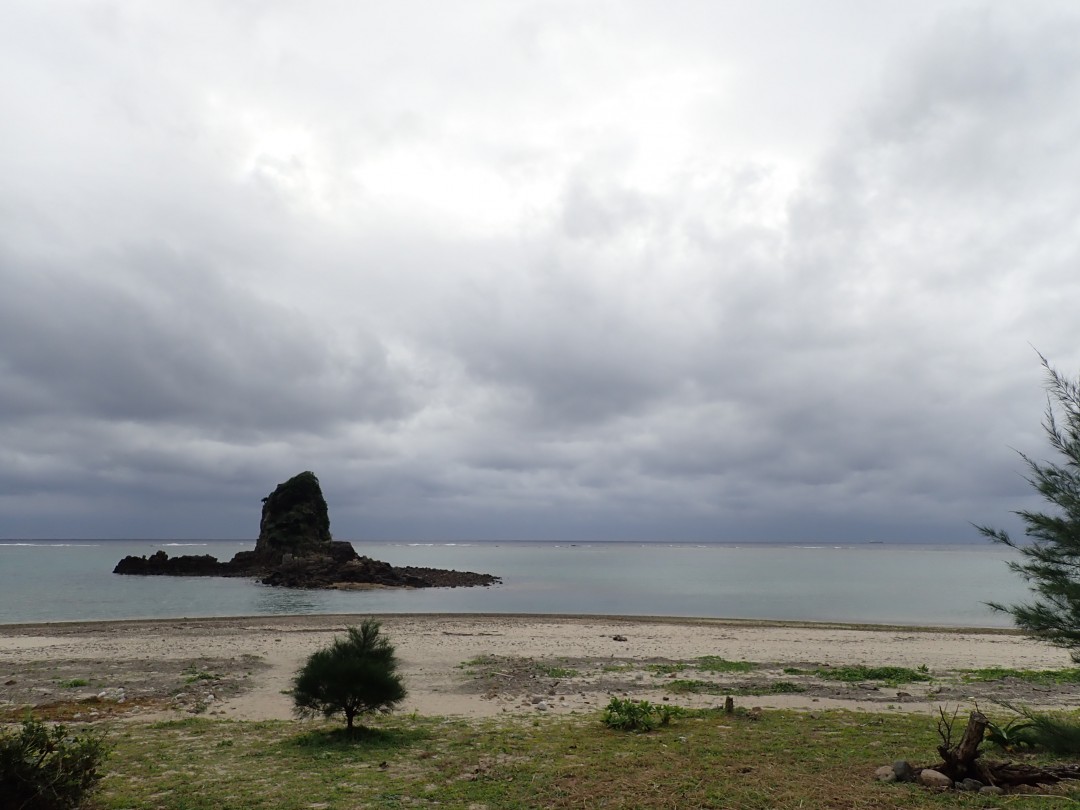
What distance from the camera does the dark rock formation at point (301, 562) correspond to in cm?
8638

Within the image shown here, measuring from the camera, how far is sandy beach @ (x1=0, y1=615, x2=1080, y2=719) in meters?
17.3

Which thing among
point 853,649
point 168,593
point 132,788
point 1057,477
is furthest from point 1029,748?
point 168,593

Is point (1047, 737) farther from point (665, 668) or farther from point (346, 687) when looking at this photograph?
point (665, 668)

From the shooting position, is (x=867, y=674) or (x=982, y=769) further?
(x=867, y=674)

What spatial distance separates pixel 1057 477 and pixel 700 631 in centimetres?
2924

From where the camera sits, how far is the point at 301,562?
3686 inches

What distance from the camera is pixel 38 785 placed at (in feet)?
25.3

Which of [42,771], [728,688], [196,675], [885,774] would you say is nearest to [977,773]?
[885,774]

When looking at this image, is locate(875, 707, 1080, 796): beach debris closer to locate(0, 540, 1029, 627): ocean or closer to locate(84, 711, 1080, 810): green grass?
locate(84, 711, 1080, 810): green grass

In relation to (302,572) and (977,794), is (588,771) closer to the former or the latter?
(977,794)

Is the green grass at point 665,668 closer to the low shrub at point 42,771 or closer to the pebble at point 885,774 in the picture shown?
the pebble at point 885,774

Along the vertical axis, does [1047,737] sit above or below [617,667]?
above

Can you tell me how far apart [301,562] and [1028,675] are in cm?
8737

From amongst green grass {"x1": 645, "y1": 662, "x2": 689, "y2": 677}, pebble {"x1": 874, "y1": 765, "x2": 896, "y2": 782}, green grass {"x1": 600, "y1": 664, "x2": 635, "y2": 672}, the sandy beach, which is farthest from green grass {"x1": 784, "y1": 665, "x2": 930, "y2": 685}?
pebble {"x1": 874, "y1": 765, "x2": 896, "y2": 782}
